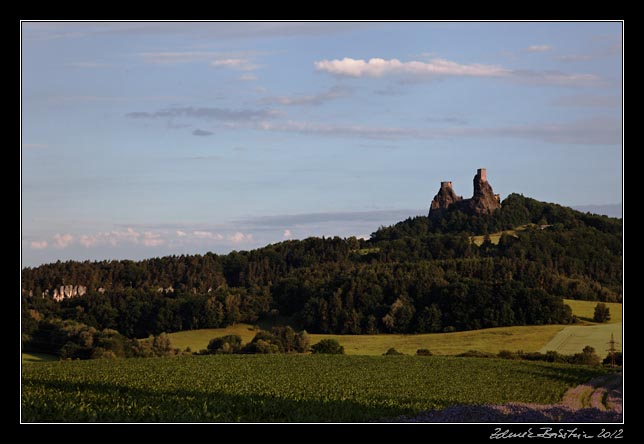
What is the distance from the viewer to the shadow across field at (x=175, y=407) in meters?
26.1

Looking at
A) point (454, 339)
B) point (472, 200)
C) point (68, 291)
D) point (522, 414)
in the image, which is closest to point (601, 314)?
point (454, 339)

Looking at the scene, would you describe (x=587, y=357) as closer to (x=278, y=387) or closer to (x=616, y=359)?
(x=616, y=359)

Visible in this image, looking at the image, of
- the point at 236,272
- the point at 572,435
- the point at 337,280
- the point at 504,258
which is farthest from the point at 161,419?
the point at 504,258

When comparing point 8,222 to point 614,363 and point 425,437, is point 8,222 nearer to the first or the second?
point 425,437

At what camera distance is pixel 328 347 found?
63031 mm

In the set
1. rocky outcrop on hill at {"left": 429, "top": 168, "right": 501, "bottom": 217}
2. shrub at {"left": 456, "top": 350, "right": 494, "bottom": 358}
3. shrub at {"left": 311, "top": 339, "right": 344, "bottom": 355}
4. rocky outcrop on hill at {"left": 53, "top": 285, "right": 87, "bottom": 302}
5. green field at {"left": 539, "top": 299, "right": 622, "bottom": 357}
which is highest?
rocky outcrop on hill at {"left": 429, "top": 168, "right": 501, "bottom": 217}

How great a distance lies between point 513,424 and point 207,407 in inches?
414

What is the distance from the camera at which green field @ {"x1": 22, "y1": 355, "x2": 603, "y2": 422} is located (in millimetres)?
27500

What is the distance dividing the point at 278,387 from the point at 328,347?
85.8 feet

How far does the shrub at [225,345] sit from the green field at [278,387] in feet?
26.5

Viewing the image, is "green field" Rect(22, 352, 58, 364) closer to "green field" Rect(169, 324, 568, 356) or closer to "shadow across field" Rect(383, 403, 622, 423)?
"green field" Rect(169, 324, 568, 356)

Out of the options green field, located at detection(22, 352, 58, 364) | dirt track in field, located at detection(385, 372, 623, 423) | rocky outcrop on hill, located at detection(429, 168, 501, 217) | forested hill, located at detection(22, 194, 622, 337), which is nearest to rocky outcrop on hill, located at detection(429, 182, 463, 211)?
rocky outcrop on hill, located at detection(429, 168, 501, 217)

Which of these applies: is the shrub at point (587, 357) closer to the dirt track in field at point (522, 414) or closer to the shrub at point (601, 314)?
the shrub at point (601, 314)

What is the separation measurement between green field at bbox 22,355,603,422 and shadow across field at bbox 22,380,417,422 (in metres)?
0.03
